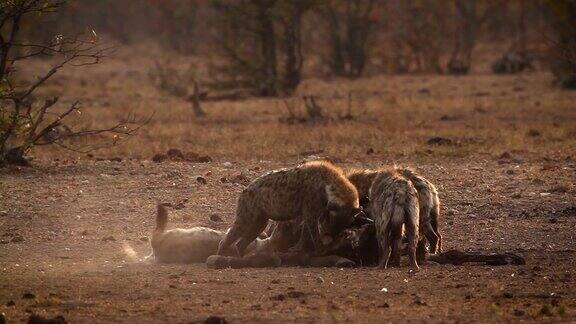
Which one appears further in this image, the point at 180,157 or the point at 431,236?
the point at 180,157

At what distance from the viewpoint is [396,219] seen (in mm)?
9289

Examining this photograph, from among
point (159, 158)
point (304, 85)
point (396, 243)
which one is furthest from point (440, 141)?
point (304, 85)

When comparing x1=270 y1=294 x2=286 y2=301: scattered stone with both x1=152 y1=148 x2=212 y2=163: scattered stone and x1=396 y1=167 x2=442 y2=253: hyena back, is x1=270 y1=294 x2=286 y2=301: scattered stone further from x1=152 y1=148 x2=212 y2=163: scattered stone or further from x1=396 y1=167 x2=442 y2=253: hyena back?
x1=152 y1=148 x2=212 y2=163: scattered stone

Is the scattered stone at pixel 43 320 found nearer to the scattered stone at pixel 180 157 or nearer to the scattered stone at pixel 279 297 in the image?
the scattered stone at pixel 279 297

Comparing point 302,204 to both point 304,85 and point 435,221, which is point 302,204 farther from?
point 304,85

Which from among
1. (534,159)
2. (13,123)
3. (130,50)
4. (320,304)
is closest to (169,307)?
(320,304)

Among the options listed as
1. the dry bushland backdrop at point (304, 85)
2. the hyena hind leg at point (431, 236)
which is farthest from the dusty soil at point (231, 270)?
the dry bushland backdrop at point (304, 85)

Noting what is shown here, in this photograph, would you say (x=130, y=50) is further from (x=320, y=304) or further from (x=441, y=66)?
(x=320, y=304)

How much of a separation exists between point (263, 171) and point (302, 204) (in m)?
4.46

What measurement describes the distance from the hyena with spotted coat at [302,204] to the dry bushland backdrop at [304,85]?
2204 mm

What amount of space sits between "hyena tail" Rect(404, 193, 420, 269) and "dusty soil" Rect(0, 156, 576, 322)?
232mm

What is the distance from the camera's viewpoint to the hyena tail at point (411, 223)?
9219 mm

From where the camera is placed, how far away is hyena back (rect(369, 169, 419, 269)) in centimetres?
928

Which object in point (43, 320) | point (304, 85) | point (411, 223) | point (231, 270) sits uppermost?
point (304, 85)
